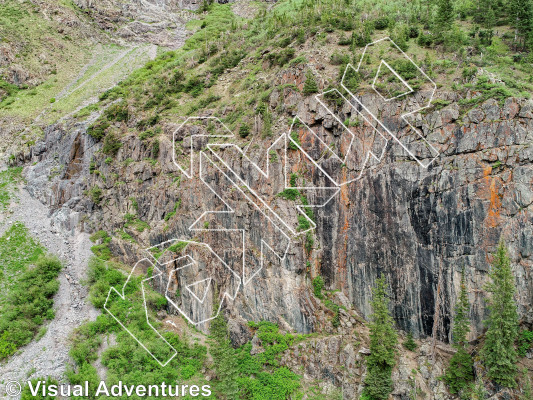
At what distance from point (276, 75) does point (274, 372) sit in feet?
95.3

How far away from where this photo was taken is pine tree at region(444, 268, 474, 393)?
894 inches

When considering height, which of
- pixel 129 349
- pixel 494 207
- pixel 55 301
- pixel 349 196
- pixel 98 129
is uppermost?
pixel 98 129

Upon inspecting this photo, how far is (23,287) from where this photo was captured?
34031mm

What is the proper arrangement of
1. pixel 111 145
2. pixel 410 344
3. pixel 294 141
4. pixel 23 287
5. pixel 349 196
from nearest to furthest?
pixel 410 344, pixel 349 196, pixel 294 141, pixel 23 287, pixel 111 145

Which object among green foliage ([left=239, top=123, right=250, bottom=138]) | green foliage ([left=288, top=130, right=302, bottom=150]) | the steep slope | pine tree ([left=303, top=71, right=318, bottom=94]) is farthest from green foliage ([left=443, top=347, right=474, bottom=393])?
green foliage ([left=239, top=123, right=250, bottom=138])

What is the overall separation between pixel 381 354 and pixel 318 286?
7.19m

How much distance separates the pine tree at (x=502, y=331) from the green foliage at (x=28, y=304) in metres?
36.6

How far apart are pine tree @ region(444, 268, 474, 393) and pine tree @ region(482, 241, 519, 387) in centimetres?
130

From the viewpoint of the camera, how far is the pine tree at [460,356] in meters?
22.7

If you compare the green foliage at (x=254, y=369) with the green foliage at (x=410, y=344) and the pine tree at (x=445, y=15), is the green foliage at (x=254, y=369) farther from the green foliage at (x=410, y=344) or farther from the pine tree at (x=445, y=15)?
the pine tree at (x=445, y=15)

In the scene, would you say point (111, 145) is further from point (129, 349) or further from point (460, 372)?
point (460, 372)

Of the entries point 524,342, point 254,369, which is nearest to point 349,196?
point 524,342

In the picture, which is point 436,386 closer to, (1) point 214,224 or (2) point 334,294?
(2) point 334,294

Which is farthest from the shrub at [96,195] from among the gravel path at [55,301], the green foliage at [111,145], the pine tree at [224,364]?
the pine tree at [224,364]
